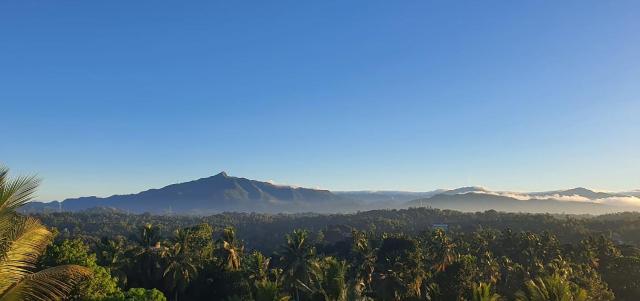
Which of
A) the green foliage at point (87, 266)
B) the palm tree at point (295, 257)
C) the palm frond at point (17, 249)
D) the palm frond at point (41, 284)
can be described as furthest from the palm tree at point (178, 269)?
the palm frond at point (41, 284)

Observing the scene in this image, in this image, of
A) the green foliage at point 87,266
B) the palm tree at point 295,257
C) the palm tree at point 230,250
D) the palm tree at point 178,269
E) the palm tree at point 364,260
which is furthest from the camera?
the palm tree at point 364,260

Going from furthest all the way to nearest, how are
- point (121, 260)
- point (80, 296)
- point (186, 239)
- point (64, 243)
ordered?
point (186, 239)
point (121, 260)
point (64, 243)
point (80, 296)

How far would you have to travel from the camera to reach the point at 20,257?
1230cm

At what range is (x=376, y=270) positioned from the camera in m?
84.5

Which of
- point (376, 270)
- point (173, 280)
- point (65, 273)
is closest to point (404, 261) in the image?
point (376, 270)

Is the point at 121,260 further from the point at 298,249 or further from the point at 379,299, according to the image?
the point at 379,299

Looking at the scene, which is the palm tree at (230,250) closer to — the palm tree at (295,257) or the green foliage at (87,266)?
the palm tree at (295,257)

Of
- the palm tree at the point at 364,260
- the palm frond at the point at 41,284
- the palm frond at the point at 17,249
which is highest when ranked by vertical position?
the palm frond at the point at 17,249

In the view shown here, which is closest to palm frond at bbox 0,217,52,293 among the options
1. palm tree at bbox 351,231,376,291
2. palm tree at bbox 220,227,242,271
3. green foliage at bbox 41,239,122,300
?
green foliage at bbox 41,239,122,300

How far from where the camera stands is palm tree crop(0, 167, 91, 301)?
11.6 metres

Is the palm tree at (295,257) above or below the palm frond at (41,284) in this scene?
below

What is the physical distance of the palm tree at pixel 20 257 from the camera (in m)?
11.6

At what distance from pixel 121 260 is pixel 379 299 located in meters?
41.7

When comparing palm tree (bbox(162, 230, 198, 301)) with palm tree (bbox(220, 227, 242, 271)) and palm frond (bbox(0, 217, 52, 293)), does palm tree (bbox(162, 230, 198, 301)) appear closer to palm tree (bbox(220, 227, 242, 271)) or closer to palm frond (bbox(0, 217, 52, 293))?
palm tree (bbox(220, 227, 242, 271))
